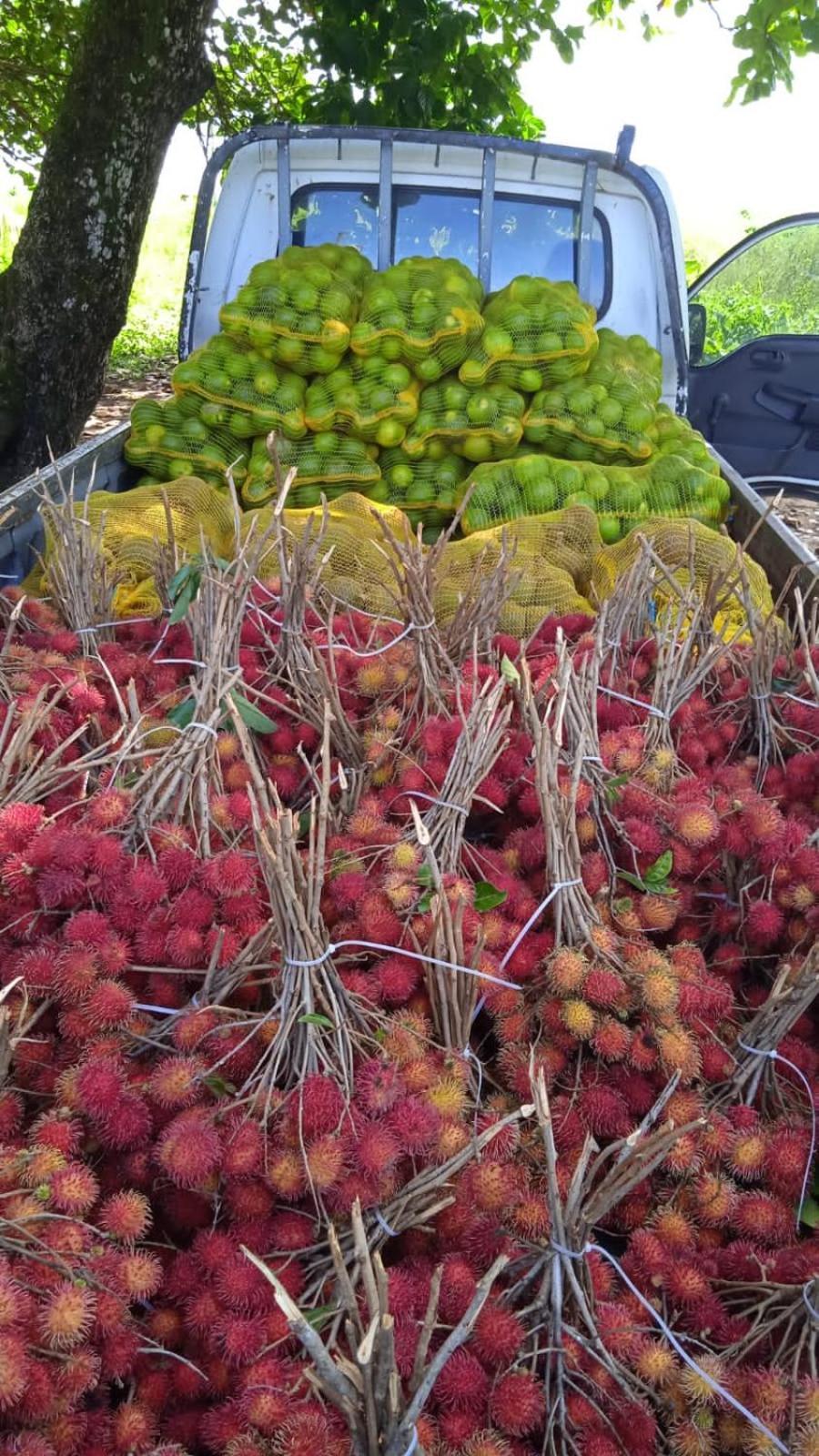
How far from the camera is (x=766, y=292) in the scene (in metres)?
6.21

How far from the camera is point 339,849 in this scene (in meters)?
1.16

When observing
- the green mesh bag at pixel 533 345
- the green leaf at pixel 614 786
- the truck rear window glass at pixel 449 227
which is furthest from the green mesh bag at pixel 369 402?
the green leaf at pixel 614 786

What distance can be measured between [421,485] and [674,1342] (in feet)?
7.82

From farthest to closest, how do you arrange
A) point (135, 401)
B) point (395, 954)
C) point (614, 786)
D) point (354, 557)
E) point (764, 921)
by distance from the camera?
point (135, 401) < point (354, 557) < point (614, 786) < point (764, 921) < point (395, 954)

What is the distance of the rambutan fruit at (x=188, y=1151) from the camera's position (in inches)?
32.6

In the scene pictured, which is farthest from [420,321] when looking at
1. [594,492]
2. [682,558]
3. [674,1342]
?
[674,1342]

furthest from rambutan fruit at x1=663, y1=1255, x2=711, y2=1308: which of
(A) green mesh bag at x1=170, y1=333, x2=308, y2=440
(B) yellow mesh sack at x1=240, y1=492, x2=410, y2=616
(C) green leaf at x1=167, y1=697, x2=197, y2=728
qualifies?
(A) green mesh bag at x1=170, y1=333, x2=308, y2=440

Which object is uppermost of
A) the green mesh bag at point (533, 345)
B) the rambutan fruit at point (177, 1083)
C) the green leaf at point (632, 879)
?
the green mesh bag at point (533, 345)

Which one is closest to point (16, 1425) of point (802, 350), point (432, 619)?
point (432, 619)

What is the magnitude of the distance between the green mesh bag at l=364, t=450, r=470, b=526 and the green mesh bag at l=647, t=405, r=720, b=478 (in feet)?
1.99

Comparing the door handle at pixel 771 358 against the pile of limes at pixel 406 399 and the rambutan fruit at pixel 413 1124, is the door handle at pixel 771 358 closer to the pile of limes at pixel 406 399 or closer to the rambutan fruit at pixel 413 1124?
the pile of limes at pixel 406 399

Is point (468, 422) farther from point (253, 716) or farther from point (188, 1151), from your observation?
point (188, 1151)

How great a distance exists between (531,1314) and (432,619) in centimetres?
96

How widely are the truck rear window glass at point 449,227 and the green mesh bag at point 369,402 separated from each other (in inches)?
29.0
